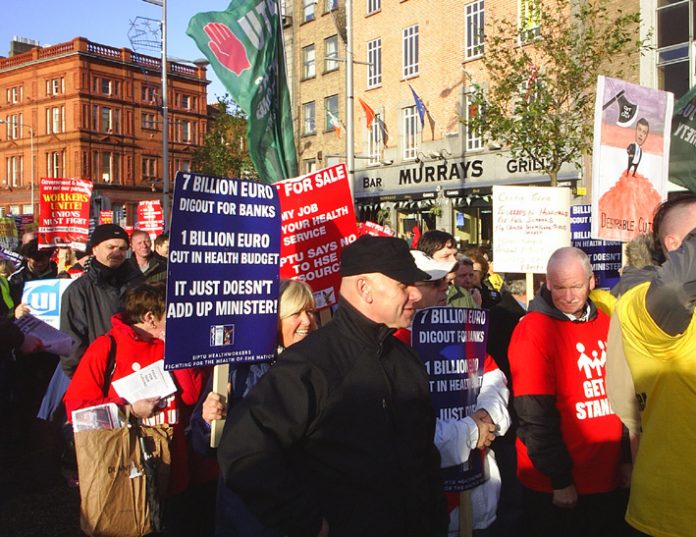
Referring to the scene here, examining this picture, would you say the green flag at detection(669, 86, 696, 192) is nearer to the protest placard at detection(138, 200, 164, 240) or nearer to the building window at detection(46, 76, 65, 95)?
the protest placard at detection(138, 200, 164, 240)

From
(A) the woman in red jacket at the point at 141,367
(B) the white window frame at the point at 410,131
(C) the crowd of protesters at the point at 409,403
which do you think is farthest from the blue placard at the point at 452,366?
(B) the white window frame at the point at 410,131

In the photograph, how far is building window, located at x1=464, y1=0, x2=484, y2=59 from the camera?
2702cm

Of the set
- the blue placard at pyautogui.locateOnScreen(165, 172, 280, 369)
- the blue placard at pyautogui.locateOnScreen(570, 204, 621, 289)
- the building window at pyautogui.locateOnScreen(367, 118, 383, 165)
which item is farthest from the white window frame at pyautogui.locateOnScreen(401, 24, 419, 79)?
the blue placard at pyautogui.locateOnScreen(165, 172, 280, 369)

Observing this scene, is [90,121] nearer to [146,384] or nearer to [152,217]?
[152,217]

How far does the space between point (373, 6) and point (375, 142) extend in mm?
5780

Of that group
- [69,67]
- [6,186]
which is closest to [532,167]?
[69,67]

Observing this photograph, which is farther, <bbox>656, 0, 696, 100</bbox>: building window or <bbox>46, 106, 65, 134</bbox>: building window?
<bbox>46, 106, 65, 134</bbox>: building window

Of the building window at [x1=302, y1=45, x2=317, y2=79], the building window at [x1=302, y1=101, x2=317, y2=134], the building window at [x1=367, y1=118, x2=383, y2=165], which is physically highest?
the building window at [x1=302, y1=45, x2=317, y2=79]

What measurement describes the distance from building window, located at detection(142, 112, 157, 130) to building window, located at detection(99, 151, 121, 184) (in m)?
4.66

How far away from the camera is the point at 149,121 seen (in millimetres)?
72438

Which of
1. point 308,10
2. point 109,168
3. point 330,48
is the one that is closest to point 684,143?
point 330,48

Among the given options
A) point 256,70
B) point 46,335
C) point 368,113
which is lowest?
point 46,335

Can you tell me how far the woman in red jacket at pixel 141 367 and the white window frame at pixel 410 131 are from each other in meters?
26.9

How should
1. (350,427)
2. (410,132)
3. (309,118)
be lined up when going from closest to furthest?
1. (350,427)
2. (410,132)
3. (309,118)
